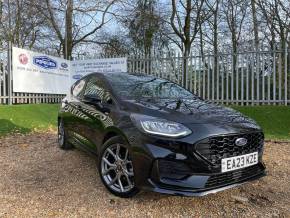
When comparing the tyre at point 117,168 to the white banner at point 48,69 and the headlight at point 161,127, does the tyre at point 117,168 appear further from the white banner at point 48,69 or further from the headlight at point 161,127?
the white banner at point 48,69

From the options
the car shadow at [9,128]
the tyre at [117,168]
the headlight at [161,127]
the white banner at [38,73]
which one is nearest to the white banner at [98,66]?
the white banner at [38,73]

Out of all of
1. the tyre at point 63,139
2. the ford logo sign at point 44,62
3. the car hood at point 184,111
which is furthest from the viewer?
the ford logo sign at point 44,62

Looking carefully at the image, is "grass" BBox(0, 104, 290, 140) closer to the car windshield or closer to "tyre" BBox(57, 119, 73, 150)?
"tyre" BBox(57, 119, 73, 150)

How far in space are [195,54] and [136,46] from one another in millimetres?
11717

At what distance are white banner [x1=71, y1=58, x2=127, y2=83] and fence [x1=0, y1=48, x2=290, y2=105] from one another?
1528 mm

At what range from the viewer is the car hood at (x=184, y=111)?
376 cm

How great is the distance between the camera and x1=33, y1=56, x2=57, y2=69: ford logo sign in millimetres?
13469

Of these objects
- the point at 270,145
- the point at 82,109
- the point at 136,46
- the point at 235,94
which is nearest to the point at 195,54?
the point at 235,94

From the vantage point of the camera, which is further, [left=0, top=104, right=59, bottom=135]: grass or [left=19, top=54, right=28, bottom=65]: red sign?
[left=19, top=54, right=28, bottom=65]: red sign

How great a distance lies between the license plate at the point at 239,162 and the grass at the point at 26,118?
21.0 ft

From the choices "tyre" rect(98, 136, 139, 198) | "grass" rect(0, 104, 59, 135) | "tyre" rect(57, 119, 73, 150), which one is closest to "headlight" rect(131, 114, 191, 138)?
"tyre" rect(98, 136, 139, 198)

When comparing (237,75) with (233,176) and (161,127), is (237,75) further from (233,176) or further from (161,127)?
(161,127)

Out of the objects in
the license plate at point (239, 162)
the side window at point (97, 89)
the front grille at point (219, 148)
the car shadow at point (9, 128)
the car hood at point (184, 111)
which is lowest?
the car shadow at point (9, 128)

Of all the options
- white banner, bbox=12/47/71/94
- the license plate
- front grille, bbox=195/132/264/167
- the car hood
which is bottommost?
the license plate
